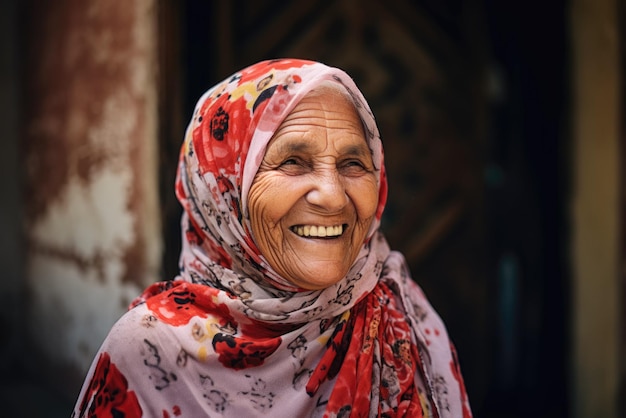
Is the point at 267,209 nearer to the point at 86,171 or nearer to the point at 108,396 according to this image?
the point at 108,396

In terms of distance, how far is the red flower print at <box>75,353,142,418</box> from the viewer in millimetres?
1593

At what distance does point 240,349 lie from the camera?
1.65 metres

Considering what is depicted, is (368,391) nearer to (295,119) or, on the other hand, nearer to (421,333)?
(421,333)

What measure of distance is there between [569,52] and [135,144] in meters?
2.40

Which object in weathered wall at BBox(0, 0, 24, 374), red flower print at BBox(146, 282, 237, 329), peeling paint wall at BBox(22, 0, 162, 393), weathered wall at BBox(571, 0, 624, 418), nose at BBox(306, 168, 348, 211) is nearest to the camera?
nose at BBox(306, 168, 348, 211)

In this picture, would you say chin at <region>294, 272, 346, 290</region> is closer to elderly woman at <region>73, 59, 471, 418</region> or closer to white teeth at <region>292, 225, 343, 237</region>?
elderly woman at <region>73, 59, 471, 418</region>

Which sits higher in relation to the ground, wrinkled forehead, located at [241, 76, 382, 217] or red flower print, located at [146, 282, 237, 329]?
wrinkled forehead, located at [241, 76, 382, 217]

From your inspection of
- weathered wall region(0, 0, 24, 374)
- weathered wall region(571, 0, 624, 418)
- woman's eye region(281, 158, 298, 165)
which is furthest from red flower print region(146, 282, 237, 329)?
weathered wall region(0, 0, 24, 374)

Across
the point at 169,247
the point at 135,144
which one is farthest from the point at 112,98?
the point at 169,247

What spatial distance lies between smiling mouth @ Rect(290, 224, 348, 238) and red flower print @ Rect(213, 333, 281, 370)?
29 cm

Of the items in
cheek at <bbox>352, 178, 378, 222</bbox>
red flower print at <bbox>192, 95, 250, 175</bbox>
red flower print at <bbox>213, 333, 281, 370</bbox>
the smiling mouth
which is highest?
red flower print at <bbox>192, 95, 250, 175</bbox>

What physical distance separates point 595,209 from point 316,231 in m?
2.35

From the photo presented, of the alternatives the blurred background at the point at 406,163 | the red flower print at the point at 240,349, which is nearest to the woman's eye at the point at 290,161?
the red flower print at the point at 240,349

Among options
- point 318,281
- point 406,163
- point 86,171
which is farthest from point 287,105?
point 406,163
